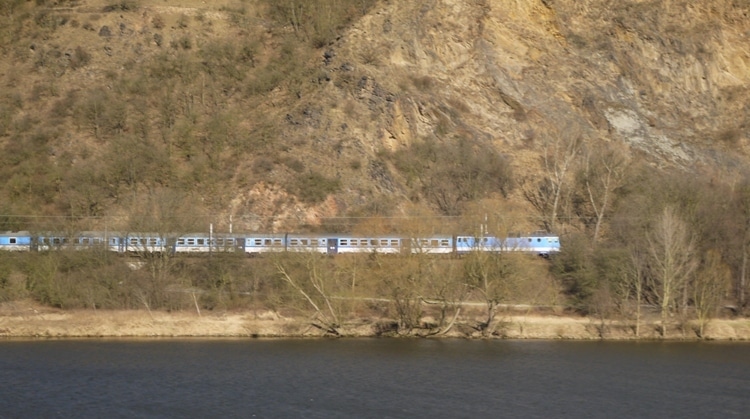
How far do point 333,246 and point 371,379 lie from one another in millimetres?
20244

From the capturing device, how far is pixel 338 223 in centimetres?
Answer: 6138

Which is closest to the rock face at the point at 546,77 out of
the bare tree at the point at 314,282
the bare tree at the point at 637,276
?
the bare tree at the point at 637,276

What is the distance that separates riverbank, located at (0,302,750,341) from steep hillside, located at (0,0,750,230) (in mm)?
11084

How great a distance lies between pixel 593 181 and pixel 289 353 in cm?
3204

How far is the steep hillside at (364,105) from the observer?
6500 cm

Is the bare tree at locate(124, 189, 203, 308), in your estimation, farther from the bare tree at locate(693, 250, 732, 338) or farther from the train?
the bare tree at locate(693, 250, 732, 338)

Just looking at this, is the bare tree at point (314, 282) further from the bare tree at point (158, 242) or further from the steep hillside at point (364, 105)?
the steep hillside at point (364, 105)

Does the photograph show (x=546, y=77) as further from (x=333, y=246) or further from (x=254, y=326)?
(x=254, y=326)

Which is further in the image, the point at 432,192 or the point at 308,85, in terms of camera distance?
the point at 308,85

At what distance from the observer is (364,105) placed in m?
70.5

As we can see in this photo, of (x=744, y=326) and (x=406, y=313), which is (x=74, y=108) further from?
(x=744, y=326)

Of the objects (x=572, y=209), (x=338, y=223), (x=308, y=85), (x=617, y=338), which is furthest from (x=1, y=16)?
(x=617, y=338)

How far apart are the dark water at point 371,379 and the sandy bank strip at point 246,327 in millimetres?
1563

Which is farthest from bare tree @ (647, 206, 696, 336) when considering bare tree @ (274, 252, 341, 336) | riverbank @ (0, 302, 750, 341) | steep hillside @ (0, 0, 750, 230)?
bare tree @ (274, 252, 341, 336)
